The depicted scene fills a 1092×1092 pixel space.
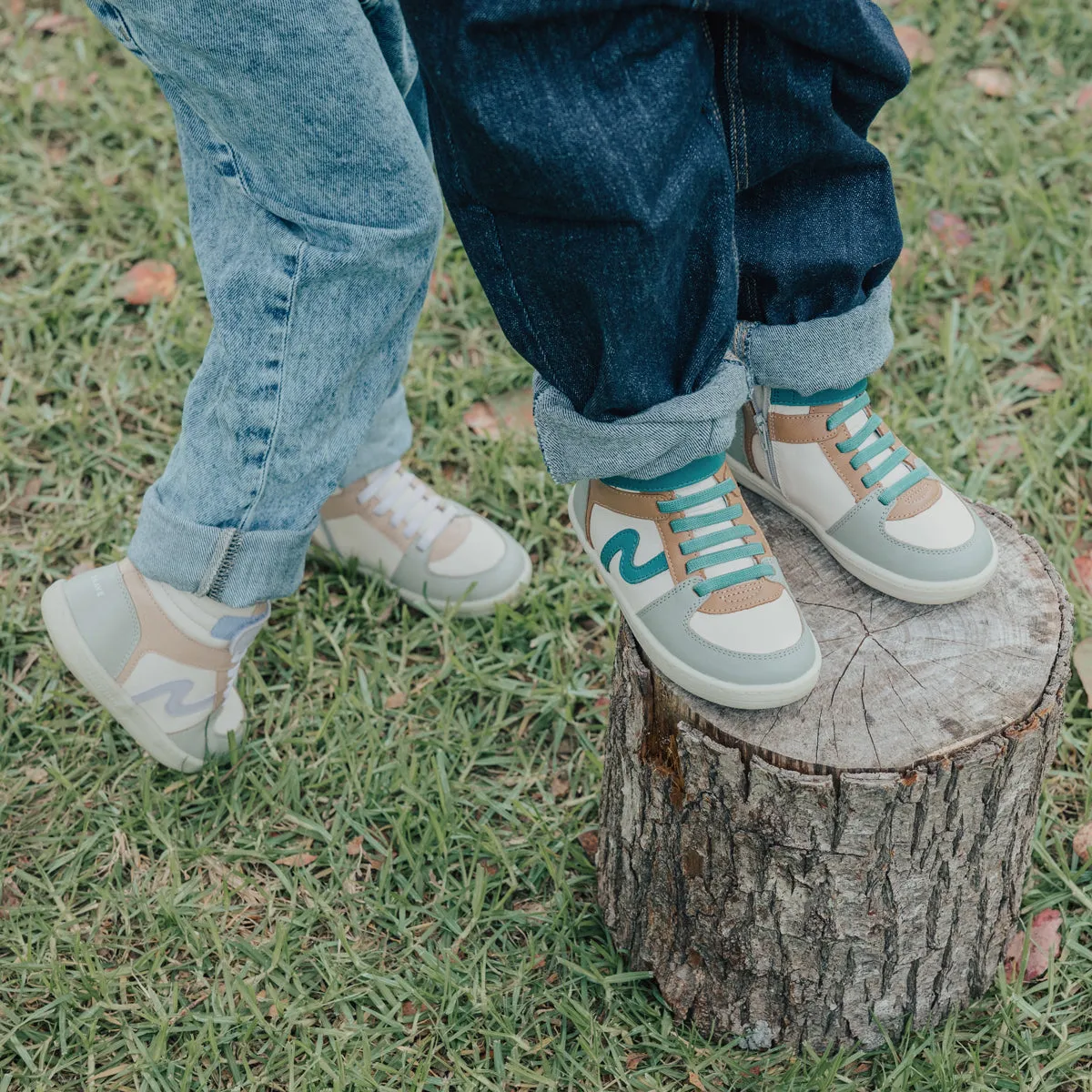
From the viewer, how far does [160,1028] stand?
1522mm

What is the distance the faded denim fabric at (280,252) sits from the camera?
1.27 meters

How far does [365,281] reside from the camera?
4.80 feet

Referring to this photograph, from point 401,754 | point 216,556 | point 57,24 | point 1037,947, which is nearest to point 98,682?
point 216,556

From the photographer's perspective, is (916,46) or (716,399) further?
(916,46)

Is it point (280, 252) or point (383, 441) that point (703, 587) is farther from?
point (383, 441)

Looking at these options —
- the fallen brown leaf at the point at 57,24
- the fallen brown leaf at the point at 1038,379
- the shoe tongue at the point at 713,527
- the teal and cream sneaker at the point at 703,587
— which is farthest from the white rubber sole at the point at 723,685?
the fallen brown leaf at the point at 57,24

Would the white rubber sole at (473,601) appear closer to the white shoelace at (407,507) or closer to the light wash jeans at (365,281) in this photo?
the white shoelace at (407,507)

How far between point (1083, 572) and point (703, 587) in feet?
3.01

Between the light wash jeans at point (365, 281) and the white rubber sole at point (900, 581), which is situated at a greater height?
the light wash jeans at point (365, 281)

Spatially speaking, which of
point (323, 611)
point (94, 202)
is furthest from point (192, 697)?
point (94, 202)

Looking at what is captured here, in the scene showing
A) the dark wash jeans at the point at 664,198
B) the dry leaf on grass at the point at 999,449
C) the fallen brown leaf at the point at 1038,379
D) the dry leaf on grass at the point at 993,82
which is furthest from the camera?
the dry leaf on grass at the point at 993,82

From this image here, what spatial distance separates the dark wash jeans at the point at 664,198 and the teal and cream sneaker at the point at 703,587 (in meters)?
0.07

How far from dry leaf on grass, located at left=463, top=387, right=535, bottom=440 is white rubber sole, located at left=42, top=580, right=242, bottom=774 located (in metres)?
0.85
